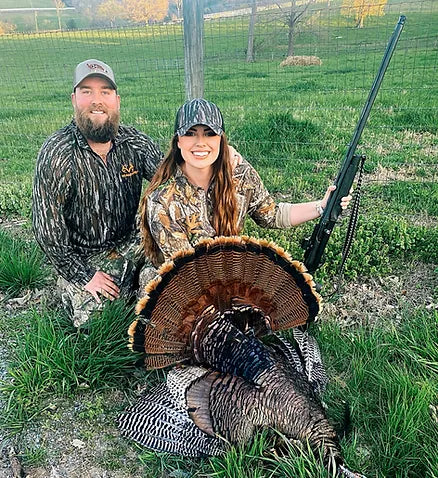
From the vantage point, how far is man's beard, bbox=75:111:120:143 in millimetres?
3402

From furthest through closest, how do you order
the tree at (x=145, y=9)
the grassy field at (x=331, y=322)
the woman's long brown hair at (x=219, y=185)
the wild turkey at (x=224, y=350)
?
the tree at (x=145, y=9) < the woman's long brown hair at (x=219, y=185) < the grassy field at (x=331, y=322) < the wild turkey at (x=224, y=350)

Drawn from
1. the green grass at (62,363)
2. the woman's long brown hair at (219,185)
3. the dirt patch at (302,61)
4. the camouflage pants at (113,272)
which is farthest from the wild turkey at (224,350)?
the dirt patch at (302,61)

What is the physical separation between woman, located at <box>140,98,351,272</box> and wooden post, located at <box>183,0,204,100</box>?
1.40m

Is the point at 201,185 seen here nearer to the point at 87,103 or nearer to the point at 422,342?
the point at 87,103

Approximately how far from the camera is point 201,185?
307cm

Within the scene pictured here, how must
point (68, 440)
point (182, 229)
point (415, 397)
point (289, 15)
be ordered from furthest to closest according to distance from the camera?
point (289, 15) < point (182, 229) < point (68, 440) < point (415, 397)

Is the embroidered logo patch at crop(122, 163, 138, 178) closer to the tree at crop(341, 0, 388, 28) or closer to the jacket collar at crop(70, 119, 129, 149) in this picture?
the jacket collar at crop(70, 119, 129, 149)

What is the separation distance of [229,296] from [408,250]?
2.07 metres

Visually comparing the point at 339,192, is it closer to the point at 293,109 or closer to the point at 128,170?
the point at 128,170

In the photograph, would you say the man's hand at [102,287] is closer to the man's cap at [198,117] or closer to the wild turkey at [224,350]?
the wild turkey at [224,350]

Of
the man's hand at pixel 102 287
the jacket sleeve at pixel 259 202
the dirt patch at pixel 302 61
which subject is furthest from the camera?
the dirt patch at pixel 302 61

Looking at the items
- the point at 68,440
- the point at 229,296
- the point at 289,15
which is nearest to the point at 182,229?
the point at 229,296

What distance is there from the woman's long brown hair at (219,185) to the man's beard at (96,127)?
0.60 m

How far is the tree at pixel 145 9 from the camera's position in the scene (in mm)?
13367
